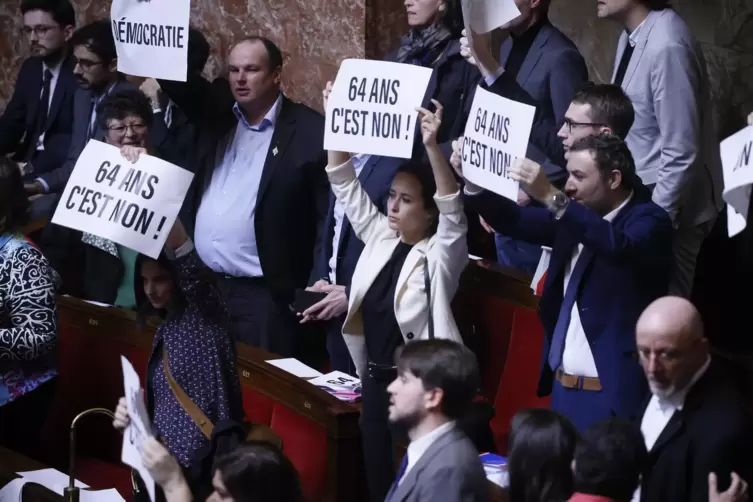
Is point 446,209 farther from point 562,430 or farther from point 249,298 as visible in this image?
point 249,298

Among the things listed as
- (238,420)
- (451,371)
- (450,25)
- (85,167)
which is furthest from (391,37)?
(451,371)

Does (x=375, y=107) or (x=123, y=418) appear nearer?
(x=123, y=418)

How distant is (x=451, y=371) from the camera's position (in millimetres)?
3457

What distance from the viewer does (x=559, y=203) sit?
380 centimetres

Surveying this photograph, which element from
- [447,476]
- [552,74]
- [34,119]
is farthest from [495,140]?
[34,119]

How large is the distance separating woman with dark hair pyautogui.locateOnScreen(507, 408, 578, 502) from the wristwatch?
66cm

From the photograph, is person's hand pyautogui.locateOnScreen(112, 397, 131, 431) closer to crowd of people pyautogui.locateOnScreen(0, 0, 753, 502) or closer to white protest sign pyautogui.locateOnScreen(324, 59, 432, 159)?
crowd of people pyautogui.locateOnScreen(0, 0, 753, 502)

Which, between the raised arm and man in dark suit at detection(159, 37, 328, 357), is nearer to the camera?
the raised arm

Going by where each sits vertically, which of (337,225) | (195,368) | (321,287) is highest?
(337,225)

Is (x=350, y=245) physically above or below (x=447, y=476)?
above

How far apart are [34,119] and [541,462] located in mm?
4677

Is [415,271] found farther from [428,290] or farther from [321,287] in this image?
[321,287]

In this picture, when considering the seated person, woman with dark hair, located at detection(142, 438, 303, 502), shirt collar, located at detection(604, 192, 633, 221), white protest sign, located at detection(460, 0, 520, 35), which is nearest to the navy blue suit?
white protest sign, located at detection(460, 0, 520, 35)

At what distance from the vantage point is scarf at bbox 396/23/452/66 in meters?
5.03
